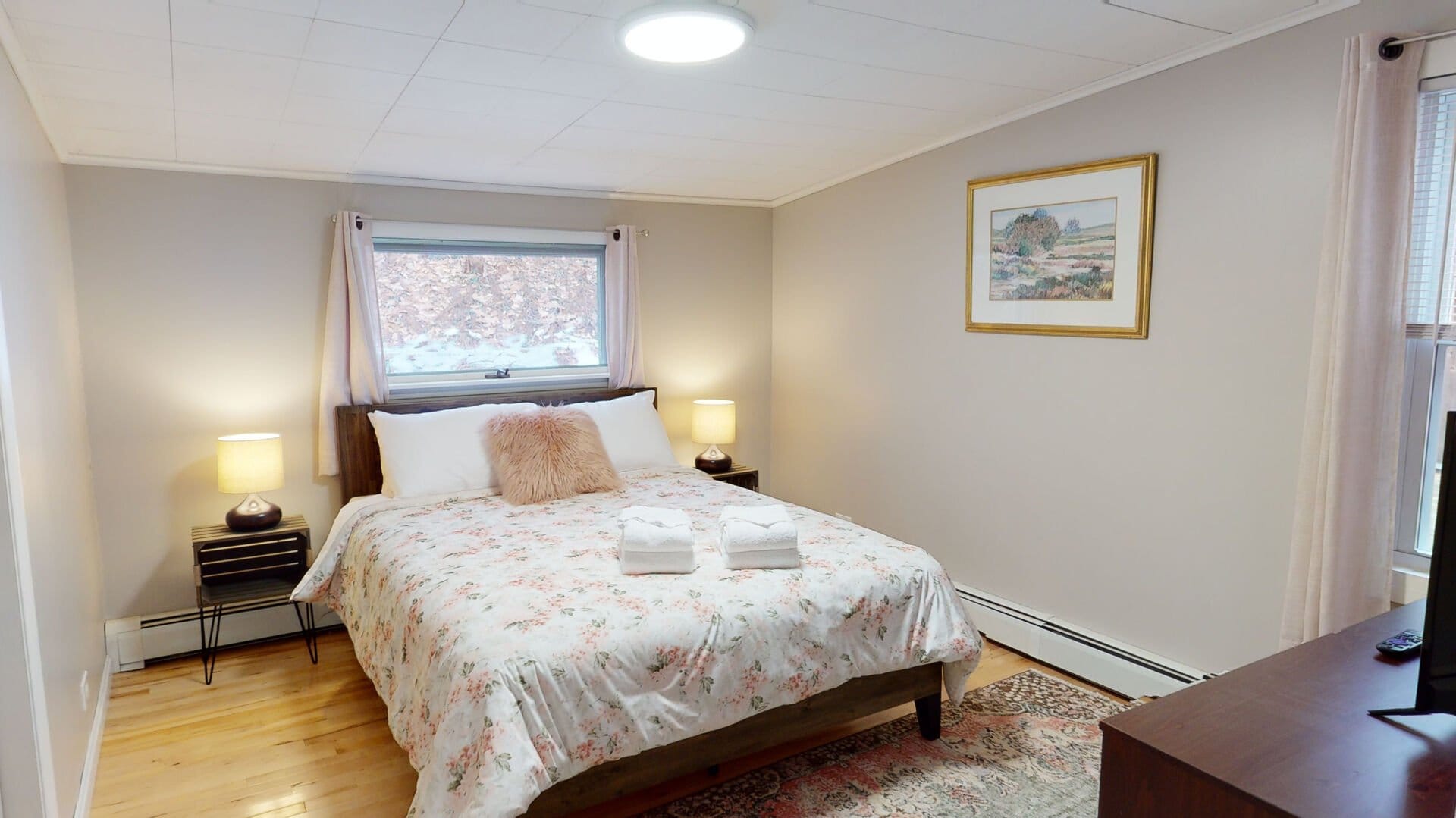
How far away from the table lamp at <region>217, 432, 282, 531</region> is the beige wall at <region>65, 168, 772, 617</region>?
0.24 meters

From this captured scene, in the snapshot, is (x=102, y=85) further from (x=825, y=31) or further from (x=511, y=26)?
(x=825, y=31)

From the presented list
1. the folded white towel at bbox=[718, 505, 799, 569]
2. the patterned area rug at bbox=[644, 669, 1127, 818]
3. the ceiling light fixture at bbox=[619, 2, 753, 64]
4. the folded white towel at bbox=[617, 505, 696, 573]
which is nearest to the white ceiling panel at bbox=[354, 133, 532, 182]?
the ceiling light fixture at bbox=[619, 2, 753, 64]

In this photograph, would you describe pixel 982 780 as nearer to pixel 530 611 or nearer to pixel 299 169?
pixel 530 611

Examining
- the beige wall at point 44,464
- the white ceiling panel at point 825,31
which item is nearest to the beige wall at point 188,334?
the beige wall at point 44,464

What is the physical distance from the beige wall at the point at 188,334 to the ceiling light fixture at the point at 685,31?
2.33 meters

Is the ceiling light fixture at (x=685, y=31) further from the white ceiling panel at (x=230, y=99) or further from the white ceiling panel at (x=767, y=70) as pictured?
the white ceiling panel at (x=230, y=99)

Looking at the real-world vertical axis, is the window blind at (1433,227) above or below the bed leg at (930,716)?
above

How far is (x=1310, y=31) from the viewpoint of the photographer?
2340 mm

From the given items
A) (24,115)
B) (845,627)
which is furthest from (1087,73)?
(24,115)

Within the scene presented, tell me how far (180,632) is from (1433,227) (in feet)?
15.7

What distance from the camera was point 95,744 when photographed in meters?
2.72

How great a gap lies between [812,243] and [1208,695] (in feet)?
11.7

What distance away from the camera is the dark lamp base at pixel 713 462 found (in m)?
4.60

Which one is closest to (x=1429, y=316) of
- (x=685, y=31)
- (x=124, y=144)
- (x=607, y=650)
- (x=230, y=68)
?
(x=685, y=31)
